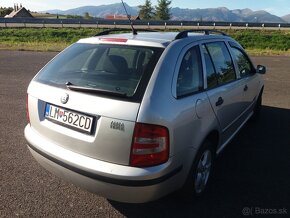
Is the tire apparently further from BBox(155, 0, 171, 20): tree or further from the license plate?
BBox(155, 0, 171, 20): tree

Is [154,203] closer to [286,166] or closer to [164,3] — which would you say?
[286,166]

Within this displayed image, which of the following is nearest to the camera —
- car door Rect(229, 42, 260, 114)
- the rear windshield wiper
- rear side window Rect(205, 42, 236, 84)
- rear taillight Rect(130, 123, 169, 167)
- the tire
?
rear taillight Rect(130, 123, 169, 167)

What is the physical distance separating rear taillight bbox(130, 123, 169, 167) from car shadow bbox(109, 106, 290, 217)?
79cm

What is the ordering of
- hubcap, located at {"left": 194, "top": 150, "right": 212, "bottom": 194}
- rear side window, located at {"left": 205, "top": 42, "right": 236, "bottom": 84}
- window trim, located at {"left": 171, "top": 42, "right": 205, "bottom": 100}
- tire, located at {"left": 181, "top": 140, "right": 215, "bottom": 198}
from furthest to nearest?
rear side window, located at {"left": 205, "top": 42, "right": 236, "bottom": 84} → hubcap, located at {"left": 194, "top": 150, "right": 212, "bottom": 194} → tire, located at {"left": 181, "top": 140, "right": 215, "bottom": 198} → window trim, located at {"left": 171, "top": 42, "right": 205, "bottom": 100}

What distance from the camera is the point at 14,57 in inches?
594

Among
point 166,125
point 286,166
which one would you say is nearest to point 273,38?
point 286,166

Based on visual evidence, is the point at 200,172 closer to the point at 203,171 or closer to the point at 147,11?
the point at 203,171

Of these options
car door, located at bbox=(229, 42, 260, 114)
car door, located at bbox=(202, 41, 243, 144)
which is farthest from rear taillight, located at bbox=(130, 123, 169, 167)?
car door, located at bbox=(229, 42, 260, 114)

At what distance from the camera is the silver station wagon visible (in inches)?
108

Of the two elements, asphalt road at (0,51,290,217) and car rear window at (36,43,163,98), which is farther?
asphalt road at (0,51,290,217)

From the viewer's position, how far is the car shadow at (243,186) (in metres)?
3.38

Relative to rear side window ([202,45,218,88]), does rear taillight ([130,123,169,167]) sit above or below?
below

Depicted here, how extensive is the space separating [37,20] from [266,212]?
41732 millimetres
